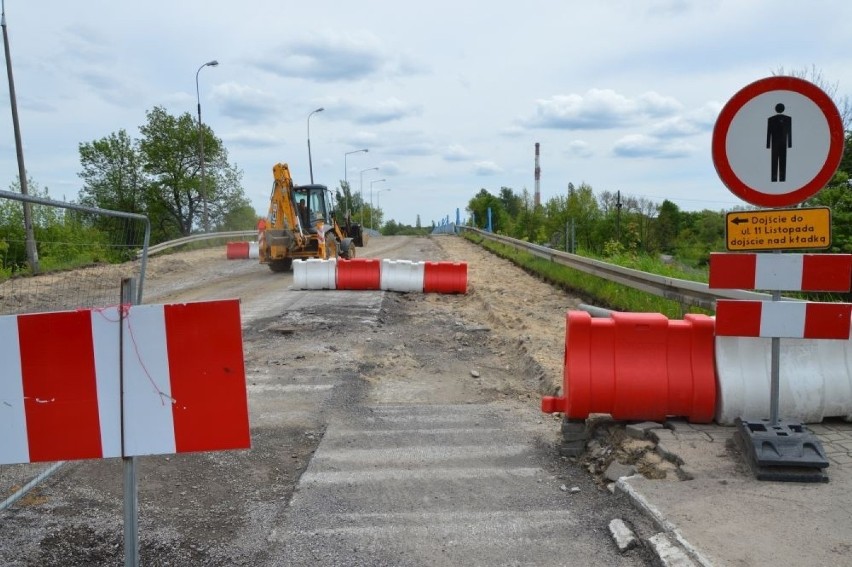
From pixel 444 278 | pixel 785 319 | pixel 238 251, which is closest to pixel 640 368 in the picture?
pixel 785 319

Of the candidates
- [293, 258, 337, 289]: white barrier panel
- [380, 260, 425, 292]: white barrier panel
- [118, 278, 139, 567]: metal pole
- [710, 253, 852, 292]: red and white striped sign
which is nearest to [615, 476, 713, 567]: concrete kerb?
→ [710, 253, 852, 292]: red and white striped sign

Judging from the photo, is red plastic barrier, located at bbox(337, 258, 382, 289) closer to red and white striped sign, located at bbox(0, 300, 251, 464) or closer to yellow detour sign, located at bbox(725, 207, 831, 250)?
yellow detour sign, located at bbox(725, 207, 831, 250)

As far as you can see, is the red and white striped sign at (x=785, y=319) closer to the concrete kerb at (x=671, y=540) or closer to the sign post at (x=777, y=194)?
the sign post at (x=777, y=194)

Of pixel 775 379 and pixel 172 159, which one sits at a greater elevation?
pixel 172 159

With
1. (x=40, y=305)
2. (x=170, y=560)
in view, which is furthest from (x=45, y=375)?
(x=40, y=305)

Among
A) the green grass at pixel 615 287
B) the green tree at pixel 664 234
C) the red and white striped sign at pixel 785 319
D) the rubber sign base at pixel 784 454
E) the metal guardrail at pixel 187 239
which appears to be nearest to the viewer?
the rubber sign base at pixel 784 454

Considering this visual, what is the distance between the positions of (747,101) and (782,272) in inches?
44.6

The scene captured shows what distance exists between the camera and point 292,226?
19859 mm

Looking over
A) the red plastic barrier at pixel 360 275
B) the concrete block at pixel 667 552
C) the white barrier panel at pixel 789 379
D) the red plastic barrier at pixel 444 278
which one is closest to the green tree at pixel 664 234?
the red plastic barrier at pixel 444 278

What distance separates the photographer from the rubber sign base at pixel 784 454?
13.1 feet

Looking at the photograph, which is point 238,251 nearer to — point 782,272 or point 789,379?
point 789,379

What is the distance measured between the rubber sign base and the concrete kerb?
0.80 meters

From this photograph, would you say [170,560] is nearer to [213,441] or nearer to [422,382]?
[213,441]

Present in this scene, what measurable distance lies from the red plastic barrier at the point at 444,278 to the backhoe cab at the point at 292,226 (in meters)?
5.30
